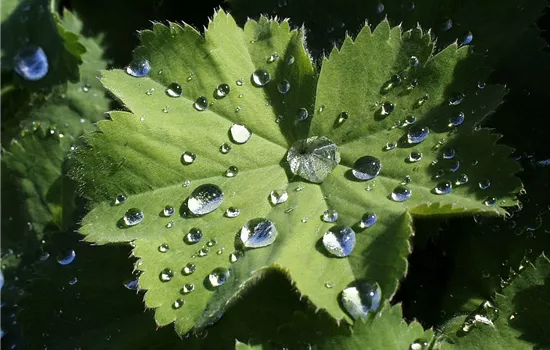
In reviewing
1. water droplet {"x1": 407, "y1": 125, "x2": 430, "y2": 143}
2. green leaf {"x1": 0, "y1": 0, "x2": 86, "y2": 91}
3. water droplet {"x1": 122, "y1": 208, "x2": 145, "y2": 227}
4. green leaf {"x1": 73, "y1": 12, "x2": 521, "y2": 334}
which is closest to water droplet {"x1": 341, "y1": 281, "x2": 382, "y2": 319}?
green leaf {"x1": 73, "y1": 12, "x2": 521, "y2": 334}

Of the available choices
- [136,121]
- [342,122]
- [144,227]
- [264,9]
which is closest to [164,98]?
[136,121]

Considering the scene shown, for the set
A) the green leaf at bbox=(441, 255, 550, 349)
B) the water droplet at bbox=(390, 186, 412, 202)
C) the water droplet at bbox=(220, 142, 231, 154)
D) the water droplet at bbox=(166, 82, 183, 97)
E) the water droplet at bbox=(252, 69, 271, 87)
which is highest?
the water droplet at bbox=(166, 82, 183, 97)

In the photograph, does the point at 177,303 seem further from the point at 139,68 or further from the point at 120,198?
the point at 139,68

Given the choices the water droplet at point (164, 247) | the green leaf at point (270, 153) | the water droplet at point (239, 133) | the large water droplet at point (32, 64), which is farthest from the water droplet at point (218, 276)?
the large water droplet at point (32, 64)

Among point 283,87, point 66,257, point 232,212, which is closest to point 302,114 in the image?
point 283,87

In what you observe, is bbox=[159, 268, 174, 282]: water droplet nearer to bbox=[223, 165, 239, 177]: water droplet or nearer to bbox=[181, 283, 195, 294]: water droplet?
bbox=[181, 283, 195, 294]: water droplet

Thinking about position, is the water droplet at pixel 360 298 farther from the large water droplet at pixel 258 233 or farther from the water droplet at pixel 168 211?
the water droplet at pixel 168 211
